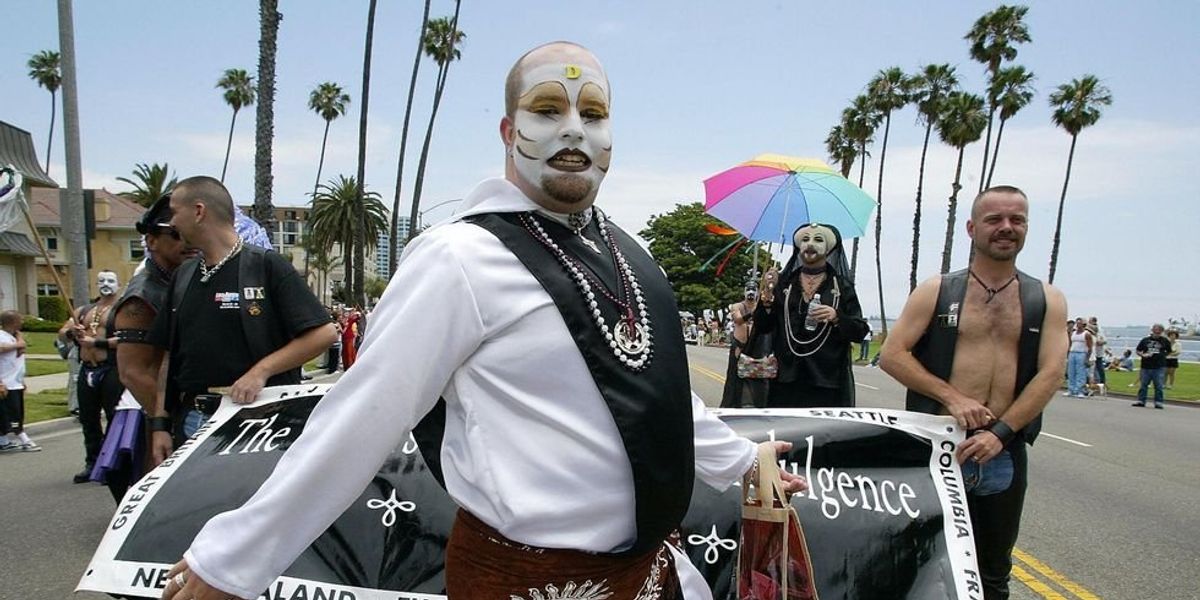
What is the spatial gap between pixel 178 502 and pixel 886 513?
3.04 m

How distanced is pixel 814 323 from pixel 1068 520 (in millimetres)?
3230

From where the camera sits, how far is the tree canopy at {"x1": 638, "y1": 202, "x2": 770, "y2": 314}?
219 feet

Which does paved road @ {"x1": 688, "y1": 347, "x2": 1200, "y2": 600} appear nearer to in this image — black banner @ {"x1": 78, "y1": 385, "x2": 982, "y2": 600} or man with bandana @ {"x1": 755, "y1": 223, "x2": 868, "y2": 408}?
man with bandana @ {"x1": 755, "y1": 223, "x2": 868, "y2": 408}

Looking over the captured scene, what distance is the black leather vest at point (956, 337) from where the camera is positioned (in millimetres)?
3406

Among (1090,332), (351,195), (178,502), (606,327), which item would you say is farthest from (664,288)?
(351,195)

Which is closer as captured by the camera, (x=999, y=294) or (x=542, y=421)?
(x=542, y=421)

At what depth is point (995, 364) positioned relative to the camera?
3.46 metres

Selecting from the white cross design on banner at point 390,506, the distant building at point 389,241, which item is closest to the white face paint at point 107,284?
the distant building at point 389,241

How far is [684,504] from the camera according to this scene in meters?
1.76

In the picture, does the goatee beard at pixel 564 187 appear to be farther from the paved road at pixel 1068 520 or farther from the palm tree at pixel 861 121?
the palm tree at pixel 861 121

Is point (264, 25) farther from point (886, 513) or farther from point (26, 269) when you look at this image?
point (26, 269)

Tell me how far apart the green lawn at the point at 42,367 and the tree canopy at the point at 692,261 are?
49.5m

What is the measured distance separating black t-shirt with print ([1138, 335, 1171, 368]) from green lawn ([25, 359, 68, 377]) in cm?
2407

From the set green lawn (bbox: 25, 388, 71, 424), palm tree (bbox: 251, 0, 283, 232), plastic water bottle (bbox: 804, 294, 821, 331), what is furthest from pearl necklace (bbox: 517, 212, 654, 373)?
palm tree (bbox: 251, 0, 283, 232)
